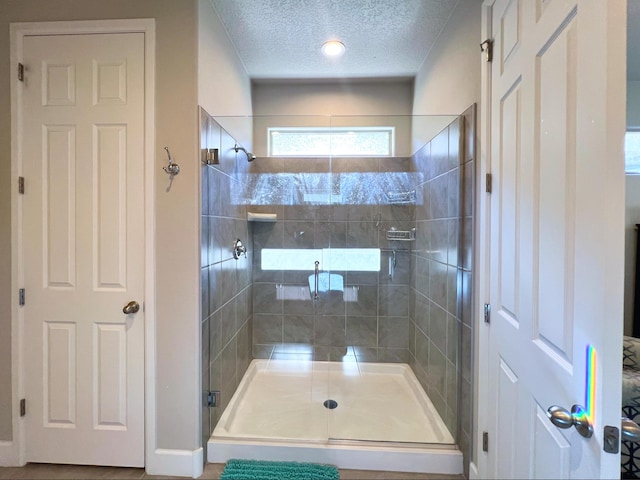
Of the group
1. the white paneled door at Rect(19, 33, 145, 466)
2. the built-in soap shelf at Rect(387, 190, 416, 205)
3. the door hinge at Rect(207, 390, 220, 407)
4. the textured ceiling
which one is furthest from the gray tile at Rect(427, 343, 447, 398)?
the textured ceiling

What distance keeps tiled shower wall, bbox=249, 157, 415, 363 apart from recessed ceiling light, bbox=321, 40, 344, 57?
832mm

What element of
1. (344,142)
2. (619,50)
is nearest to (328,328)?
(344,142)

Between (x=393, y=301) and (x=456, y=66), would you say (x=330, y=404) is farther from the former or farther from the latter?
(x=456, y=66)

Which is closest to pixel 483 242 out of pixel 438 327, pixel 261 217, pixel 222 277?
pixel 438 327

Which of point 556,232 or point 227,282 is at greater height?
point 556,232

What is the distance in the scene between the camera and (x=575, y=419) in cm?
66

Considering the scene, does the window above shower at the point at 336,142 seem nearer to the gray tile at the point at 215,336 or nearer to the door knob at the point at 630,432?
the gray tile at the point at 215,336

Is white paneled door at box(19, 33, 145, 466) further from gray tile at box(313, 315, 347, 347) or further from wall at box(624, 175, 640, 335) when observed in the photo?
wall at box(624, 175, 640, 335)

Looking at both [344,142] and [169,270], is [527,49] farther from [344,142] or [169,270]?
[169,270]

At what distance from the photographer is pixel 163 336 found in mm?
1588

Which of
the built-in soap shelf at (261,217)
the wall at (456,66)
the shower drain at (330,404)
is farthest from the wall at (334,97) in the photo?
the shower drain at (330,404)

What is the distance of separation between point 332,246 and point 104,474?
6.84 feet

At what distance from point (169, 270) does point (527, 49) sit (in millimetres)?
1871

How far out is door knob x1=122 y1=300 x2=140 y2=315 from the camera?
1557mm
